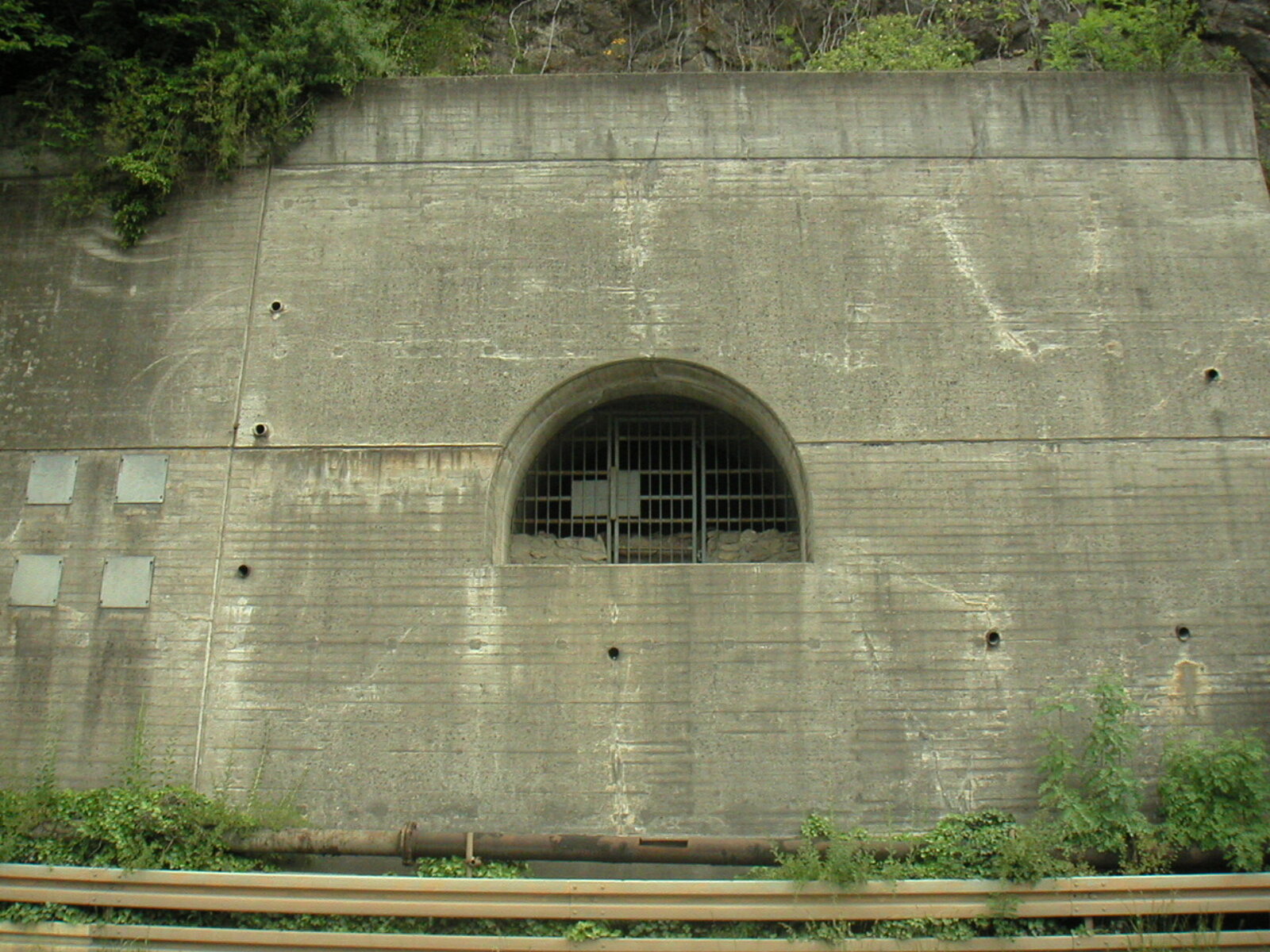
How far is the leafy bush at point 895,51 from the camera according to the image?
9281 millimetres

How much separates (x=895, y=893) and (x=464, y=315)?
17.1 ft

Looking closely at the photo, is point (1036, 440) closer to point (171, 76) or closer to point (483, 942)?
point (483, 942)

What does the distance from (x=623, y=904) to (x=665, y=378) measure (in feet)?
12.8

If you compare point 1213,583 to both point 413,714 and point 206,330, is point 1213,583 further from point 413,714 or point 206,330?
point 206,330

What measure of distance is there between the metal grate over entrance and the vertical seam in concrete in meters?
2.23

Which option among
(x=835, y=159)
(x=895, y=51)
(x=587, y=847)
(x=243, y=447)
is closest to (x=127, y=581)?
(x=243, y=447)

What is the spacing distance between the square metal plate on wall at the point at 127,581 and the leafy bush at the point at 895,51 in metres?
7.18

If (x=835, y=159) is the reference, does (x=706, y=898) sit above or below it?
below

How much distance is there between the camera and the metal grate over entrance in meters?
8.05

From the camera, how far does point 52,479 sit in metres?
7.75

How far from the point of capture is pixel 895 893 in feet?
20.6

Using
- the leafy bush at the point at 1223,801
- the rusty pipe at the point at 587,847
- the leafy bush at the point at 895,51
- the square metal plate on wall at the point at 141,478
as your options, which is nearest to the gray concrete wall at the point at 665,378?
the square metal plate on wall at the point at 141,478

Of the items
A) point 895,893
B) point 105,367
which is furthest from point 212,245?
point 895,893

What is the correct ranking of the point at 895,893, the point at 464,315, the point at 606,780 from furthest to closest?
1. the point at 464,315
2. the point at 606,780
3. the point at 895,893
